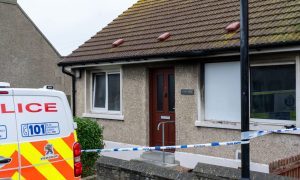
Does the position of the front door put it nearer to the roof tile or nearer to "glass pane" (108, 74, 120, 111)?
the roof tile

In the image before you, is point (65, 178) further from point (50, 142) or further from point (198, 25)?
point (198, 25)

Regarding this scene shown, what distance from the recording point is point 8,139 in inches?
194

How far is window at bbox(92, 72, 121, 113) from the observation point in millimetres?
12812

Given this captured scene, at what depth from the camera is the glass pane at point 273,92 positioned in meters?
8.59

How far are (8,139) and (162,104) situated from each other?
23.0 feet

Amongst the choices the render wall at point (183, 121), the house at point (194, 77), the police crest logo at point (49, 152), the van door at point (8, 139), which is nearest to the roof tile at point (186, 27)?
the house at point (194, 77)

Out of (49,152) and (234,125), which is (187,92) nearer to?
(234,125)

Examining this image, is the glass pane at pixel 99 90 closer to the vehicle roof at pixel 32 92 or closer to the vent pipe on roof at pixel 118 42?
the vent pipe on roof at pixel 118 42

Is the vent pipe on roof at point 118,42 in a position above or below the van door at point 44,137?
above

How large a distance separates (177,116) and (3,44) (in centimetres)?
1979

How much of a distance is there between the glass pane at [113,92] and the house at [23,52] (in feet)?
50.6

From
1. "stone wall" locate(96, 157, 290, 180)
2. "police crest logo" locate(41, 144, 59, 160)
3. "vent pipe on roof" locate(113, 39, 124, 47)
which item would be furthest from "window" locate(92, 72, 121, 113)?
"police crest logo" locate(41, 144, 59, 160)

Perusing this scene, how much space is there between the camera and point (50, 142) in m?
5.43

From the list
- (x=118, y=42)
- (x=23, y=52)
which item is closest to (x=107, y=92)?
(x=118, y=42)
